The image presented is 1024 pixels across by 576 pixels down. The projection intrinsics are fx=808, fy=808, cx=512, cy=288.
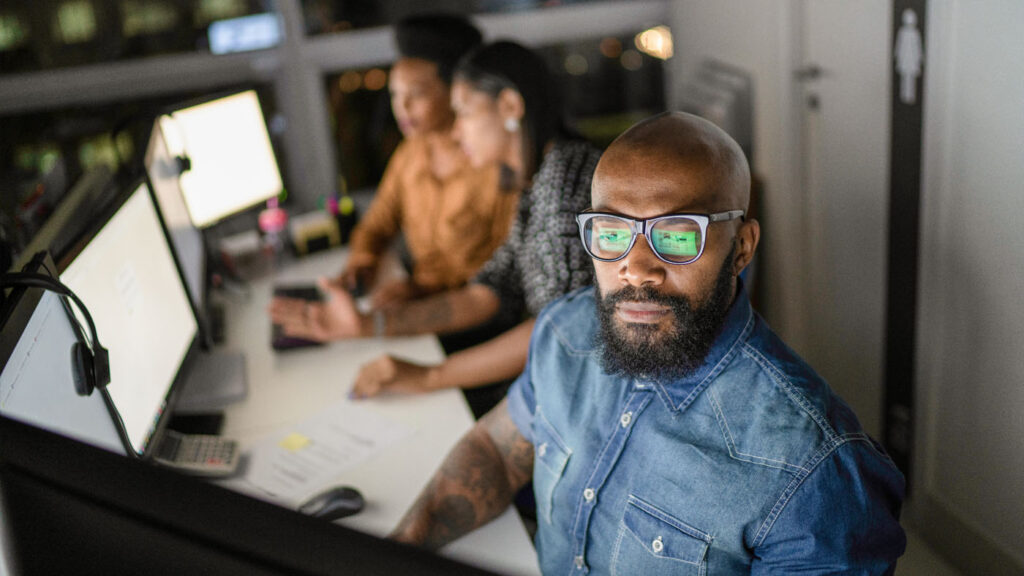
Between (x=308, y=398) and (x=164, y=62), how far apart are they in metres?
1.80

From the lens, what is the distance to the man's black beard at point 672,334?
110 cm

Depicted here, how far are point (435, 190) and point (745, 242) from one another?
161 centimetres

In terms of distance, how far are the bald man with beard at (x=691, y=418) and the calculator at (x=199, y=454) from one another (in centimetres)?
64

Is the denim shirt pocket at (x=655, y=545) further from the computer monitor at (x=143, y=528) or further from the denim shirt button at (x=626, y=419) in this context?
the computer monitor at (x=143, y=528)

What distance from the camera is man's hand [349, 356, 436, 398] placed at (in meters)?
1.74

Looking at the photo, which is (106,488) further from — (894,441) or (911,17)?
(894,441)

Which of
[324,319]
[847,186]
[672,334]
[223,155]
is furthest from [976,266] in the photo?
[223,155]

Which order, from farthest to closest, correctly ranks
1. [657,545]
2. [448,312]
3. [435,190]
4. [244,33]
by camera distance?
[244,33], [435,190], [448,312], [657,545]

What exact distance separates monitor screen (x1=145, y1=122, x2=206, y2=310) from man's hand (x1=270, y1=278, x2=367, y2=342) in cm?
21

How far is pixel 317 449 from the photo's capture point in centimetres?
159

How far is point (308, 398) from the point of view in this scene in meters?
1.79

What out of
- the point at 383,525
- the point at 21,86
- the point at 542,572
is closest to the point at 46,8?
the point at 21,86

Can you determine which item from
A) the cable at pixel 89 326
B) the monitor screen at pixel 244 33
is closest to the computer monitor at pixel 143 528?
the cable at pixel 89 326

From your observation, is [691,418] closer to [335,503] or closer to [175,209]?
[335,503]
